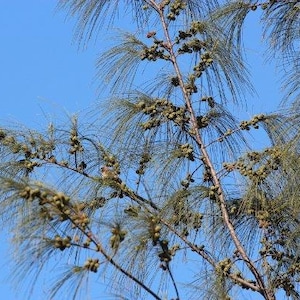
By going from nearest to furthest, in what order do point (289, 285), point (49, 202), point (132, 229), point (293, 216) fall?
point (49, 202) → point (132, 229) → point (289, 285) → point (293, 216)

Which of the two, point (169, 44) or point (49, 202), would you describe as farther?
point (169, 44)

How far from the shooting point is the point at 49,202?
7.41 feet

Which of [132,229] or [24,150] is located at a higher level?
[24,150]

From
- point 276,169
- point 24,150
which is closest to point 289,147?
point 276,169

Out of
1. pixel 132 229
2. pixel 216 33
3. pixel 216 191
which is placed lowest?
pixel 132 229

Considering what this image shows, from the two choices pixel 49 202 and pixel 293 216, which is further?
pixel 293 216

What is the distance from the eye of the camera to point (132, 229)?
2549 millimetres

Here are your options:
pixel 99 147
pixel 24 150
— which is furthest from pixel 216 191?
pixel 24 150

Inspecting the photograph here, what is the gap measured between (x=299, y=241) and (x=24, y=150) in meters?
0.97

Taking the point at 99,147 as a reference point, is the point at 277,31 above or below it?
above

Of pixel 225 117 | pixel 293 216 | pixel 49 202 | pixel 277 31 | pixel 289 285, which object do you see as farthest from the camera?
pixel 277 31

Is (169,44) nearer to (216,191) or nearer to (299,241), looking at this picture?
(216,191)

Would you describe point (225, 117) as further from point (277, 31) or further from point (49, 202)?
point (49, 202)

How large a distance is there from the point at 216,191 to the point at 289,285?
14.9 inches
